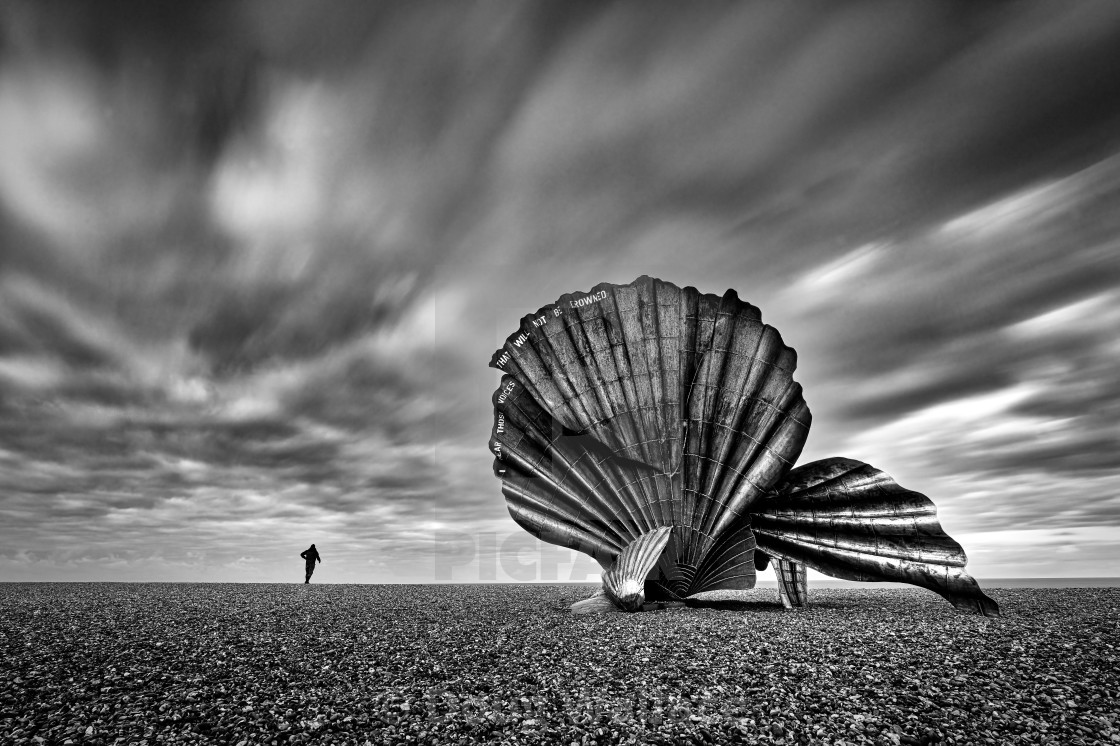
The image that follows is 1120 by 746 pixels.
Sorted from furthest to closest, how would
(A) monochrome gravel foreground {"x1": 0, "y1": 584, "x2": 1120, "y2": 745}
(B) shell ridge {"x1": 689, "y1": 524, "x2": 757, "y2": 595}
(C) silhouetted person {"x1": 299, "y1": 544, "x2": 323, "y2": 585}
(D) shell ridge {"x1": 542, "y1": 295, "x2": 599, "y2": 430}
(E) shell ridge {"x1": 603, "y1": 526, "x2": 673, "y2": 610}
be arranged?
(C) silhouetted person {"x1": 299, "y1": 544, "x2": 323, "y2": 585}
(D) shell ridge {"x1": 542, "y1": 295, "x2": 599, "y2": 430}
(B) shell ridge {"x1": 689, "y1": 524, "x2": 757, "y2": 595}
(E) shell ridge {"x1": 603, "y1": 526, "x2": 673, "y2": 610}
(A) monochrome gravel foreground {"x1": 0, "y1": 584, "x2": 1120, "y2": 745}

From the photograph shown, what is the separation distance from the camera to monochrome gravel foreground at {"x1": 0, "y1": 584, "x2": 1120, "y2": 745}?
14.4ft

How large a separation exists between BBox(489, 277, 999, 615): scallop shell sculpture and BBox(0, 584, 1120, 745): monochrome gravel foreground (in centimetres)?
256

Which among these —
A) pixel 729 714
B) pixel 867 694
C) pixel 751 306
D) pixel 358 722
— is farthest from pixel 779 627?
pixel 751 306

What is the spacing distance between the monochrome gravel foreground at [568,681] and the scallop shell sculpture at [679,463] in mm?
2558

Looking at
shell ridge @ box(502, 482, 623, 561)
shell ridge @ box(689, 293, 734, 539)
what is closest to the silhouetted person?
shell ridge @ box(502, 482, 623, 561)

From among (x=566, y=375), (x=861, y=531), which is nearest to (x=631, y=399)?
(x=566, y=375)

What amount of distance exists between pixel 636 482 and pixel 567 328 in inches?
175

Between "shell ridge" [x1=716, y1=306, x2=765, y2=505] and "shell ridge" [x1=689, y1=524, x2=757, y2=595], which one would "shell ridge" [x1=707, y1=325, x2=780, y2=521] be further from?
"shell ridge" [x1=689, y1=524, x2=757, y2=595]

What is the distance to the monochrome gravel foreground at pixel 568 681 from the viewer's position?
4391mm

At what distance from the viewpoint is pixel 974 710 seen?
184 inches

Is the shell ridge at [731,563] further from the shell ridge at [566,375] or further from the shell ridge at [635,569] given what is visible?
the shell ridge at [566,375]

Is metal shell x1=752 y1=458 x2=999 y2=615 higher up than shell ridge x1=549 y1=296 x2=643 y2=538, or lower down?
lower down

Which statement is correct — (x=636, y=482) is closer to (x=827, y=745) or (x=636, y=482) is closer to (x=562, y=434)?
(x=562, y=434)

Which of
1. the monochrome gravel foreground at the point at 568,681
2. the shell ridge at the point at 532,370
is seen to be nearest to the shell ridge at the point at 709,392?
the shell ridge at the point at 532,370
